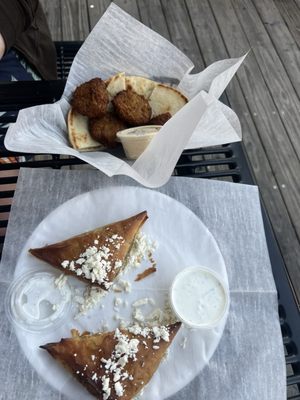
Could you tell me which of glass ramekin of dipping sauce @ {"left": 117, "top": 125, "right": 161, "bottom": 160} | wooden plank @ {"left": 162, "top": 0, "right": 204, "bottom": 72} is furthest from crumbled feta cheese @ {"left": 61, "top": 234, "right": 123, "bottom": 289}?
wooden plank @ {"left": 162, "top": 0, "right": 204, "bottom": 72}

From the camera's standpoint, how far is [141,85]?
1110 millimetres

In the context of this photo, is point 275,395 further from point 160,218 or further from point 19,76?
point 19,76

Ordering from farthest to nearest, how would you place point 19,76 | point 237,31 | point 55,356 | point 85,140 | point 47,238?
point 237,31, point 19,76, point 85,140, point 47,238, point 55,356

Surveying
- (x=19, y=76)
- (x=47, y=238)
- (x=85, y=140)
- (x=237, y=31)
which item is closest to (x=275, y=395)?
(x=47, y=238)

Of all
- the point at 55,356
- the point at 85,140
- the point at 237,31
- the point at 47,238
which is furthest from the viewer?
the point at 237,31

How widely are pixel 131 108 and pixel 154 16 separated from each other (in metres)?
1.33

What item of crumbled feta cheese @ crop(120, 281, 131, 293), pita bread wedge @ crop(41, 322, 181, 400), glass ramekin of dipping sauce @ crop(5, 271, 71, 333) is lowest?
pita bread wedge @ crop(41, 322, 181, 400)

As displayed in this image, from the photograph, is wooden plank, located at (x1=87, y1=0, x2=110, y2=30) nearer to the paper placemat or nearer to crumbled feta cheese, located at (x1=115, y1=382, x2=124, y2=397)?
the paper placemat

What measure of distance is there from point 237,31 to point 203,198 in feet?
4.93

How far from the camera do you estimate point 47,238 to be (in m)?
0.92

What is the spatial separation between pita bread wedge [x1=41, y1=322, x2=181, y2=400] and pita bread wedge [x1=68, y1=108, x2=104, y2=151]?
45 cm

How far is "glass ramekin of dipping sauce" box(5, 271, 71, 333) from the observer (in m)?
0.84

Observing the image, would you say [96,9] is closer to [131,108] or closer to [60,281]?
[131,108]

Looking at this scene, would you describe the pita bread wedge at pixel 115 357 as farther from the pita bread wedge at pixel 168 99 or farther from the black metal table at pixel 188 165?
the pita bread wedge at pixel 168 99
